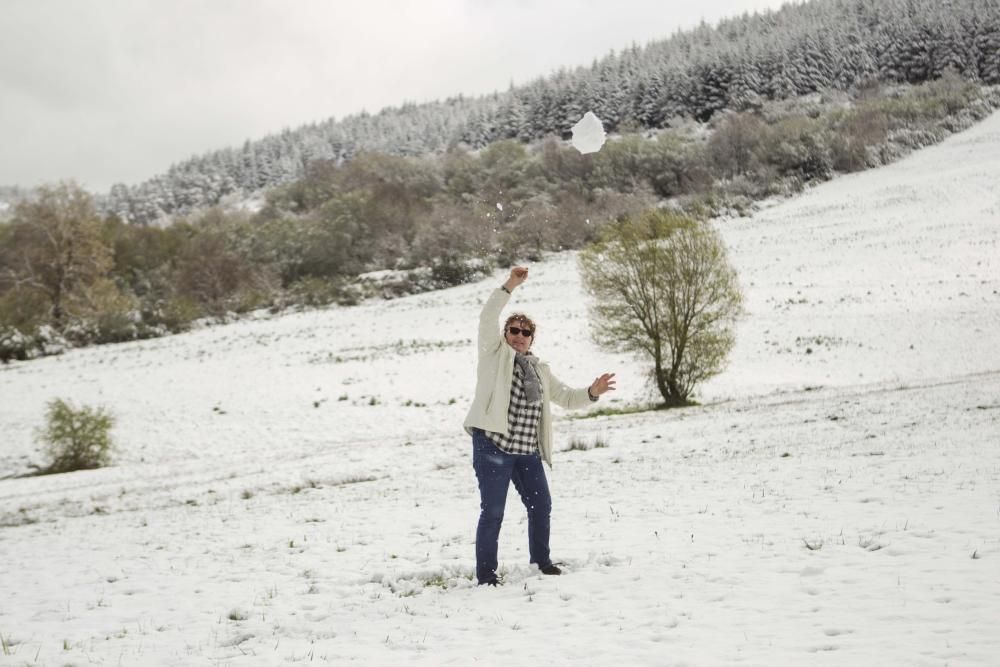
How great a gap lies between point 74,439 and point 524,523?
19888mm

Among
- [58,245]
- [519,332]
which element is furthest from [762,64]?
[519,332]

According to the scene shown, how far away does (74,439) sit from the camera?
2283 cm

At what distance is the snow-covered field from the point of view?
5547mm

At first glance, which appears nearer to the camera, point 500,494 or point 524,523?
point 500,494

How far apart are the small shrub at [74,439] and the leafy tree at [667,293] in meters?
19.0

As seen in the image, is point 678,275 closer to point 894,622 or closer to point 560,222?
point 894,622

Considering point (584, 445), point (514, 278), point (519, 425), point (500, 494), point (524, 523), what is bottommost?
point (524, 523)

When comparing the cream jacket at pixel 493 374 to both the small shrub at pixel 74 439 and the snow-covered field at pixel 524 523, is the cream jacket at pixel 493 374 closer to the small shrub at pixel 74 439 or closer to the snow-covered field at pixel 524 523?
the snow-covered field at pixel 524 523

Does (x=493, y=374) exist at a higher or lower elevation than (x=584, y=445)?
higher

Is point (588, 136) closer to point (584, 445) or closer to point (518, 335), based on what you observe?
point (518, 335)

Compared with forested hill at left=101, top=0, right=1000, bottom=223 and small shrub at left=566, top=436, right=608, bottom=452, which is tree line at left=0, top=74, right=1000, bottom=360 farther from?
small shrub at left=566, top=436, right=608, bottom=452

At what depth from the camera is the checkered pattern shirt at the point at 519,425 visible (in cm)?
639

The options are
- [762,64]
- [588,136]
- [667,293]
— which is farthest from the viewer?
[762,64]

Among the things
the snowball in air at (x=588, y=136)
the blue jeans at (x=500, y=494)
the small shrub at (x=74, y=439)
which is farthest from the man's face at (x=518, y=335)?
the small shrub at (x=74, y=439)
